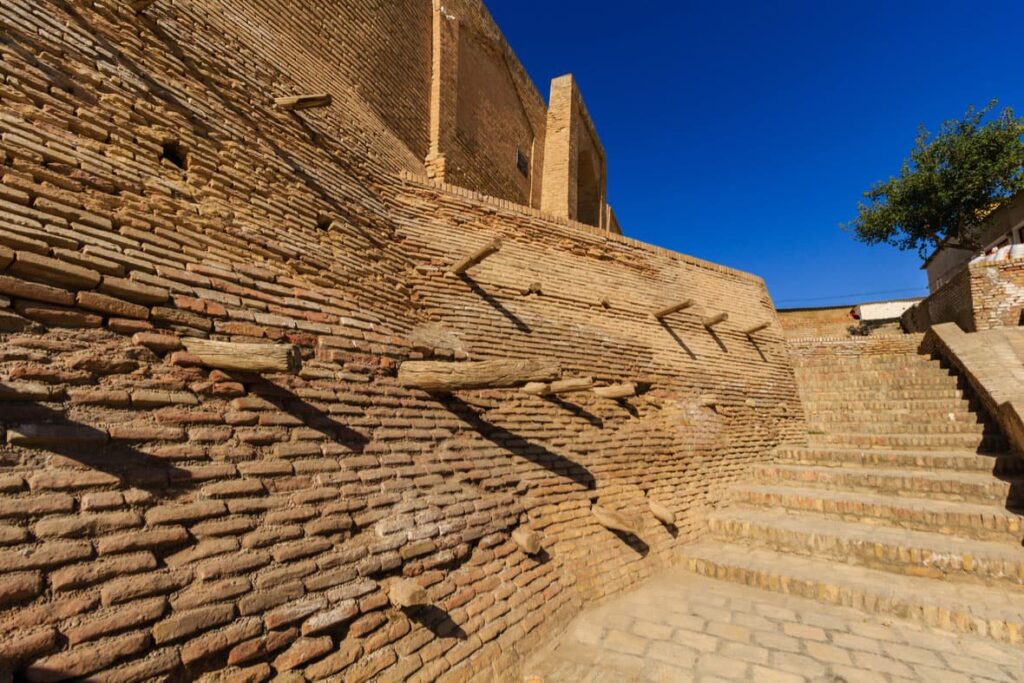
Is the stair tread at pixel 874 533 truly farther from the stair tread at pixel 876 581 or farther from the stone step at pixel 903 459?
the stone step at pixel 903 459

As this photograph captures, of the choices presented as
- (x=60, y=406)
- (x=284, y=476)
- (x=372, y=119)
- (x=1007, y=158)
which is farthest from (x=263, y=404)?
(x=1007, y=158)

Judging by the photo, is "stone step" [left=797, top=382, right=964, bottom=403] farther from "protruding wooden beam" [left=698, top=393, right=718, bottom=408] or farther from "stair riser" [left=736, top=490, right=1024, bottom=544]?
"stair riser" [left=736, top=490, right=1024, bottom=544]

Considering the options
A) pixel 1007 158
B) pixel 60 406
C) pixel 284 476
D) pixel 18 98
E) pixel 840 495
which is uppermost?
pixel 1007 158

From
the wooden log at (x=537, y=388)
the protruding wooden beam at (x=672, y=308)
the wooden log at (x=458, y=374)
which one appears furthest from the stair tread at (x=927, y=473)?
the wooden log at (x=458, y=374)

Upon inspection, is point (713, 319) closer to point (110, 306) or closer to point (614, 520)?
point (614, 520)

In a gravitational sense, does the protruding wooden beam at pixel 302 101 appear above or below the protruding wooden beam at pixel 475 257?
above

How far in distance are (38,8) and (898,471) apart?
10.0 meters

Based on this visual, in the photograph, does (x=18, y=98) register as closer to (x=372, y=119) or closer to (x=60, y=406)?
(x=60, y=406)

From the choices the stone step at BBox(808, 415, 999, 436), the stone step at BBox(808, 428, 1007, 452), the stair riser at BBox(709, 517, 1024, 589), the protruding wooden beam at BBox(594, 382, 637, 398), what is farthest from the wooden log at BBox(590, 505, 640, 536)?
the stone step at BBox(808, 415, 999, 436)

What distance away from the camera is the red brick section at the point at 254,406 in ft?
8.08

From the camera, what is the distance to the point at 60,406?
256 cm

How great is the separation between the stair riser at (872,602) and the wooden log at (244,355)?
5.20 m

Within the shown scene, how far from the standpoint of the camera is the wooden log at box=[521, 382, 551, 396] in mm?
5527

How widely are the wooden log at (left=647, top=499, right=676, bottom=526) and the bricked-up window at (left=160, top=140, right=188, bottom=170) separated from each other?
19.7 ft
